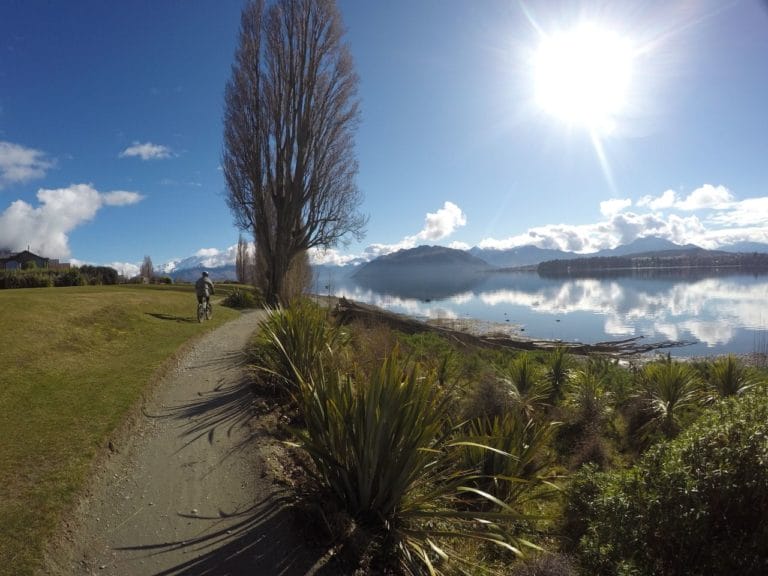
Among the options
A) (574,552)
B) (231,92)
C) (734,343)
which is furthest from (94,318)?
(734,343)

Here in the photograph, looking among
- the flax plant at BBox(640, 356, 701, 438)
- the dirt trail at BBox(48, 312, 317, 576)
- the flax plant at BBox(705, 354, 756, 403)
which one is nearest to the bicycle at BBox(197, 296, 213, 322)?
the dirt trail at BBox(48, 312, 317, 576)

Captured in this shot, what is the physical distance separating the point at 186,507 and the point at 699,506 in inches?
156

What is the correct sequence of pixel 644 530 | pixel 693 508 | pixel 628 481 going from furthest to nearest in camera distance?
pixel 628 481
pixel 644 530
pixel 693 508

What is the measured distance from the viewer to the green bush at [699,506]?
7.44 feet

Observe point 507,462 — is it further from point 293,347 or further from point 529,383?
point 529,383

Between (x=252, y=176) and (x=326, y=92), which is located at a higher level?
(x=326, y=92)

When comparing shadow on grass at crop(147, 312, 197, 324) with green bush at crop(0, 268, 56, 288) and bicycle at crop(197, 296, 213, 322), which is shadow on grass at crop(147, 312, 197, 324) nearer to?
bicycle at crop(197, 296, 213, 322)

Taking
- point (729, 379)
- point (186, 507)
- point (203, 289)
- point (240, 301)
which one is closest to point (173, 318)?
point (203, 289)

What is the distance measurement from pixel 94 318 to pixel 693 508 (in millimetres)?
12208

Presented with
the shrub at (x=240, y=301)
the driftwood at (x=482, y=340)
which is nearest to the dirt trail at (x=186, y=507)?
the driftwood at (x=482, y=340)

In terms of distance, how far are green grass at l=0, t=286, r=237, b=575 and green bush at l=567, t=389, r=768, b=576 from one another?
14.1 feet

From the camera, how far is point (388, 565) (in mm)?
2898

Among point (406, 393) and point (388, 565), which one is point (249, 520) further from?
point (406, 393)

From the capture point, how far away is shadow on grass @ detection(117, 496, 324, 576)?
8.99ft
